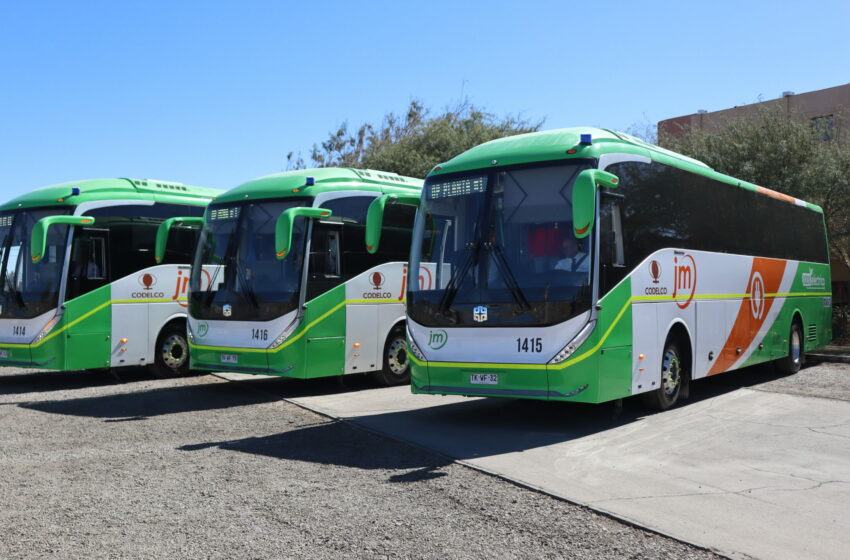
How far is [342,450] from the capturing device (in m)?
9.16

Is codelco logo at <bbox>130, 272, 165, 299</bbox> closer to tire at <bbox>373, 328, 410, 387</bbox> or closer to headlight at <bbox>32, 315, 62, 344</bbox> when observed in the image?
headlight at <bbox>32, 315, 62, 344</bbox>

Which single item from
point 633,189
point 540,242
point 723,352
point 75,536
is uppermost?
point 633,189

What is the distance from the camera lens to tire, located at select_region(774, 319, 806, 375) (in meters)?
16.6

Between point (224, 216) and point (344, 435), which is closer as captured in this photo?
point (344, 435)

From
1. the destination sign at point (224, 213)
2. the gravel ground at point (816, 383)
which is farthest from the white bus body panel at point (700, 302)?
the destination sign at point (224, 213)

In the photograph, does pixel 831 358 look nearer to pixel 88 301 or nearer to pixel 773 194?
pixel 773 194

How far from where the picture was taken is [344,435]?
10.1 meters

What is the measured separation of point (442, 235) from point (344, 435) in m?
2.56

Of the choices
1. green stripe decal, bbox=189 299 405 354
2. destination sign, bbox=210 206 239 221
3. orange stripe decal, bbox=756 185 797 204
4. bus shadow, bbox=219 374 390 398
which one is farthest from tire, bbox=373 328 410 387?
orange stripe decal, bbox=756 185 797 204

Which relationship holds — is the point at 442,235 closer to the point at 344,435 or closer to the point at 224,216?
the point at 344,435

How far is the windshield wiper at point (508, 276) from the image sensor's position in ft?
31.9

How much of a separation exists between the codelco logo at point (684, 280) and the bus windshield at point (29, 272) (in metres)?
9.65

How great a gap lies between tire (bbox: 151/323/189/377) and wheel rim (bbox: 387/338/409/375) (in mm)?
3996

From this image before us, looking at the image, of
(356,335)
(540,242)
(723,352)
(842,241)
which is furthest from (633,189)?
(842,241)
